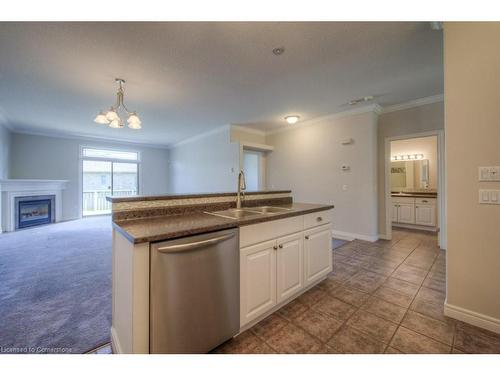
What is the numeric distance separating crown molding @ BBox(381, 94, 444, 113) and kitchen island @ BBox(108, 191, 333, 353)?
9.76 feet

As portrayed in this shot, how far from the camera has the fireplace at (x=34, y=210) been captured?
515 cm

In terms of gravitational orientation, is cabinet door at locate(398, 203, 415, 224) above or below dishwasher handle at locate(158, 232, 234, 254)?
below

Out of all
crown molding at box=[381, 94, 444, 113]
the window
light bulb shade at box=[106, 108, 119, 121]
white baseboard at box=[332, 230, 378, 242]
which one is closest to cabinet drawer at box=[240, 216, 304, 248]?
light bulb shade at box=[106, 108, 119, 121]

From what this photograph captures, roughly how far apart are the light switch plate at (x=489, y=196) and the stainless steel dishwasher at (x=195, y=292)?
6.12 feet

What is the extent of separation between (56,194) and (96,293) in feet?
18.7

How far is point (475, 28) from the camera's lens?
1.55m

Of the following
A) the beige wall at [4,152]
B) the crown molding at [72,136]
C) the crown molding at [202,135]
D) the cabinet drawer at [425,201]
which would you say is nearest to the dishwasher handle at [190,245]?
the crown molding at [202,135]

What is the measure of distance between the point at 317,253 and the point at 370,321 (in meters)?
0.70

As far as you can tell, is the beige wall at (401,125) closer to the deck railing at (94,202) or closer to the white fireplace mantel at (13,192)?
the deck railing at (94,202)

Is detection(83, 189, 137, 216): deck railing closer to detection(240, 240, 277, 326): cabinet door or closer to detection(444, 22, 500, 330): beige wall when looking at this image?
detection(240, 240, 277, 326): cabinet door

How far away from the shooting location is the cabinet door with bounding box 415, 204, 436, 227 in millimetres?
4566

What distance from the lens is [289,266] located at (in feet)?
6.13
